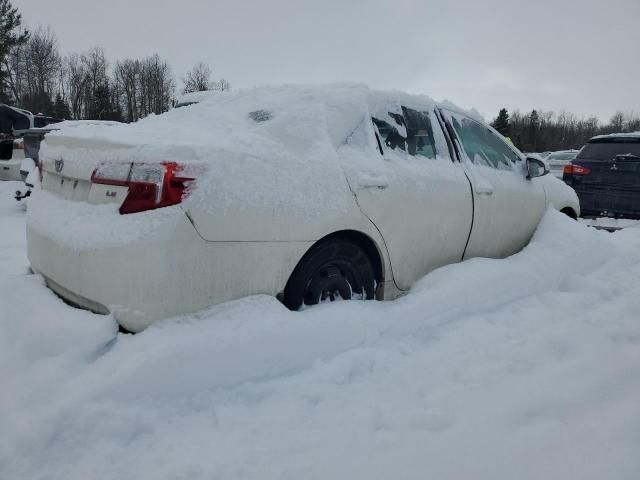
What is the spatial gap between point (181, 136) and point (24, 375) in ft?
4.11

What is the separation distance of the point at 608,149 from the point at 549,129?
86.6 metres

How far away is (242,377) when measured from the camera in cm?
204

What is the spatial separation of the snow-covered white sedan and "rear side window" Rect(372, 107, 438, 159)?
12 millimetres

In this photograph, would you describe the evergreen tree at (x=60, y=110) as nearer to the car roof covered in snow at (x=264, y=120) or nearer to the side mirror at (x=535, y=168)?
the car roof covered in snow at (x=264, y=120)

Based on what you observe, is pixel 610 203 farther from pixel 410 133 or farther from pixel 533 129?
pixel 533 129

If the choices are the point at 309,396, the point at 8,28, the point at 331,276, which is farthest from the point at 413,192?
the point at 8,28

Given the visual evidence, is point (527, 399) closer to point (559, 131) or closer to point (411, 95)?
point (411, 95)

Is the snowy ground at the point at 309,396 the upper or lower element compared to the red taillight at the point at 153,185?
lower

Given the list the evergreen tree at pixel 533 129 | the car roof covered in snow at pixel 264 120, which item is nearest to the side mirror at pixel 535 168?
the car roof covered in snow at pixel 264 120

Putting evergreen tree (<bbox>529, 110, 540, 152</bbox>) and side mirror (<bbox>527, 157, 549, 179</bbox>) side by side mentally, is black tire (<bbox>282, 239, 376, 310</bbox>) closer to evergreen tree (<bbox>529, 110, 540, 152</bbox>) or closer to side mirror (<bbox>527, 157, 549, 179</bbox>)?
side mirror (<bbox>527, 157, 549, 179</bbox>)

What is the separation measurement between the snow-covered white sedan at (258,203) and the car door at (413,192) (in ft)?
0.04

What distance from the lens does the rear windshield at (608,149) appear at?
6.83 meters

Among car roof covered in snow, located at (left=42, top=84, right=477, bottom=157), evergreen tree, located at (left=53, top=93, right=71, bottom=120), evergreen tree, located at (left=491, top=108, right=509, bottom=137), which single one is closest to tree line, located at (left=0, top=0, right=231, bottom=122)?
evergreen tree, located at (left=53, top=93, right=71, bottom=120)

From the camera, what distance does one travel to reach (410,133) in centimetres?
319
